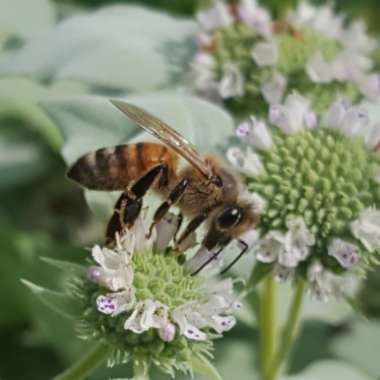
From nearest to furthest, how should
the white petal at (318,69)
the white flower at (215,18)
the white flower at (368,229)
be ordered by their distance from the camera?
the white flower at (368,229)
the white petal at (318,69)
the white flower at (215,18)

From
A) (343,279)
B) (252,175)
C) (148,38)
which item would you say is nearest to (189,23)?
(148,38)

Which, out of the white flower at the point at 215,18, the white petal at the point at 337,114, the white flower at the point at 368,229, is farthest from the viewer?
the white flower at the point at 215,18

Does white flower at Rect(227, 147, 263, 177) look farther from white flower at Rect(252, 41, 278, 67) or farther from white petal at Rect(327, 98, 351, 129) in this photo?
white flower at Rect(252, 41, 278, 67)

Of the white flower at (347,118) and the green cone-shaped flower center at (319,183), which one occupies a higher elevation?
the white flower at (347,118)

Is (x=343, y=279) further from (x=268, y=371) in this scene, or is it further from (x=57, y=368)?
(x=57, y=368)

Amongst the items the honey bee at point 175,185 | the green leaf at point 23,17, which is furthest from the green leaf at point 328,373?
the green leaf at point 23,17

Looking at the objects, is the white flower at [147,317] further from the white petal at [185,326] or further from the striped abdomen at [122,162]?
the striped abdomen at [122,162]
